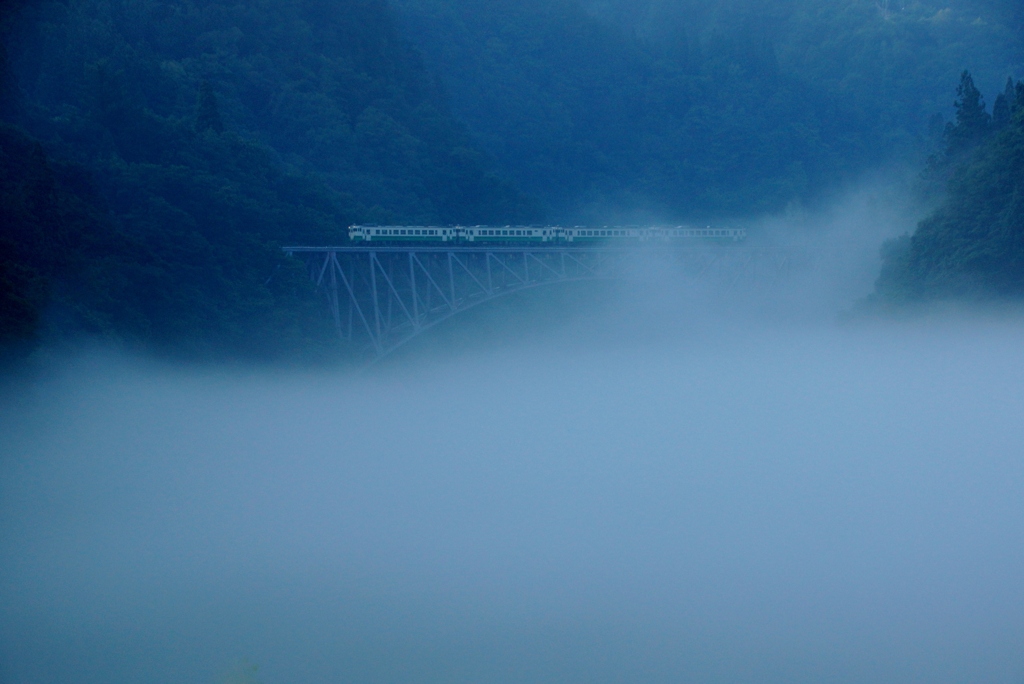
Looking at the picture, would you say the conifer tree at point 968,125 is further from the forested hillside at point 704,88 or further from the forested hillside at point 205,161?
the forested hillside at point 205,161

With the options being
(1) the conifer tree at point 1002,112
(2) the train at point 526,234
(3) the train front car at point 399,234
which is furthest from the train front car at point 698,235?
(1) the conifer tree at point 1002,112

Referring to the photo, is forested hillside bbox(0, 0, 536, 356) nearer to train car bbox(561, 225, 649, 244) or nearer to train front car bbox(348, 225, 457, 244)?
train front car bbox(348, 225, 457, 244)

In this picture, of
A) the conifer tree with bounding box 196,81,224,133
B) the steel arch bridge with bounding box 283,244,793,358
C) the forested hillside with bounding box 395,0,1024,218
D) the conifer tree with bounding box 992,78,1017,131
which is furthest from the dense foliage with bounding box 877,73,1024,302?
the forested hillside with bounding box 395,0,1024,218

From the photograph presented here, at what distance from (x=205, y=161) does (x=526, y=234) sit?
893 cm

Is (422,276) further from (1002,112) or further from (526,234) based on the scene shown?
(1002,112)

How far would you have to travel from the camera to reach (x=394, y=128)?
38250 millimetres

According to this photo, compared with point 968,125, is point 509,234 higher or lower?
lower

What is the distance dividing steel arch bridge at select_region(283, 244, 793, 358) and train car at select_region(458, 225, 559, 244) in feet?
1.66

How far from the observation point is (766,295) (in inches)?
1395

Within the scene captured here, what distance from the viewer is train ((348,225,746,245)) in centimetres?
2752

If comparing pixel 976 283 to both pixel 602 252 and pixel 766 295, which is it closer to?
pixel 602 252

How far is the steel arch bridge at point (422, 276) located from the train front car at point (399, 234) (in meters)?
0.51

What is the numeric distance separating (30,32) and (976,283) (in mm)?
22781

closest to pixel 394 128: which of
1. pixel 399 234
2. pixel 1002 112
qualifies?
pixel 399 234
